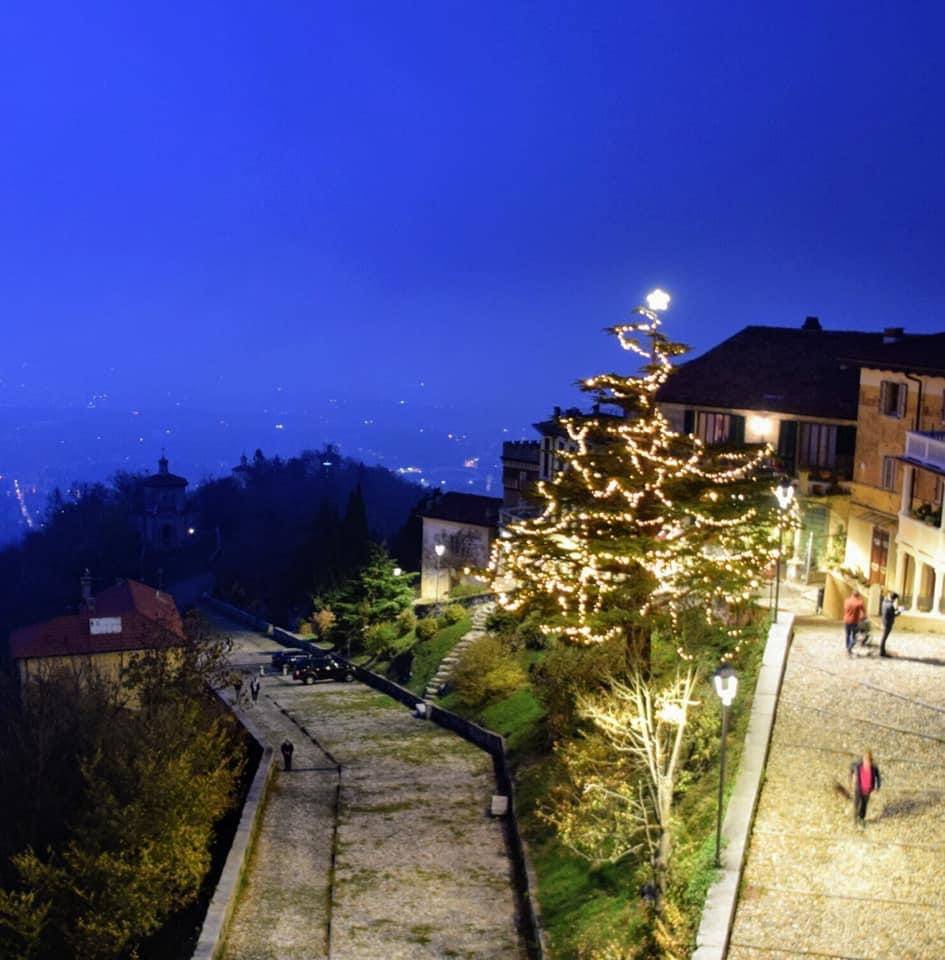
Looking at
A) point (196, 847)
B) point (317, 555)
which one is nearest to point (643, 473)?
point (196, 847)

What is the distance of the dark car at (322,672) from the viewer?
147 ft

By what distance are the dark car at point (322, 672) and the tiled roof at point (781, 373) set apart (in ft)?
50.7

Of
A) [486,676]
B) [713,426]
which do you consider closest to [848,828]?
[486,676]

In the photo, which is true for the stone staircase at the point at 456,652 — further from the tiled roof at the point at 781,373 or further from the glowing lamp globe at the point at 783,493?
the glowing lamp globe at the point at 783,493

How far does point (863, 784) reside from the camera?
18.8 meters

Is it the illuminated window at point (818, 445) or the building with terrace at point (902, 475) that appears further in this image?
the illuminated window at point (818, 445)

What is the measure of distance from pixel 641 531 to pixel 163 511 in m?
107

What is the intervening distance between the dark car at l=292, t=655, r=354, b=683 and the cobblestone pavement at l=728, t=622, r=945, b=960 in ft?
71.1

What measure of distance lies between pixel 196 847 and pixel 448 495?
38.3 metres

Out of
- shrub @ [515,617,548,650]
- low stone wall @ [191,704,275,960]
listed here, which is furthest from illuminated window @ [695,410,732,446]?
low stone wall @ [191,704,275,960]

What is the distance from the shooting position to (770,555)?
2702cm

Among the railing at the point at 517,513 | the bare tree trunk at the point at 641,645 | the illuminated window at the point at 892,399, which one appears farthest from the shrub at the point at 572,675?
the railing at the point at 517,513

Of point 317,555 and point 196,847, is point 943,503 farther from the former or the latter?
point 317,555

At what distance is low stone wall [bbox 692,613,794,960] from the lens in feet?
53.1
